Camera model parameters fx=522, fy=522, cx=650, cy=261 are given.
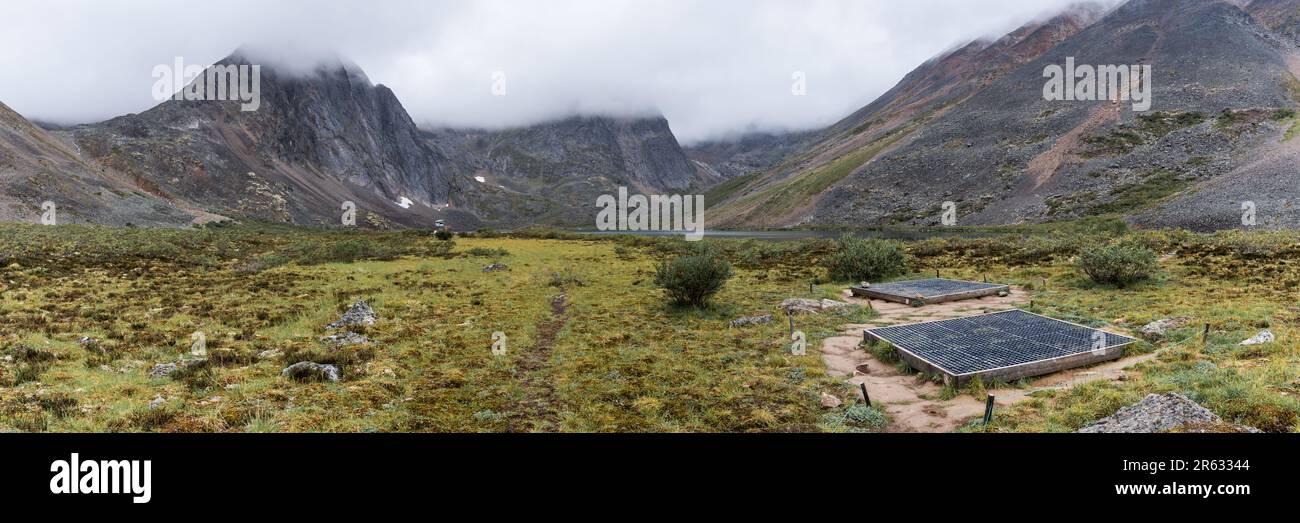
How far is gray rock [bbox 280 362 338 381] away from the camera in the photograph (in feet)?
41.2

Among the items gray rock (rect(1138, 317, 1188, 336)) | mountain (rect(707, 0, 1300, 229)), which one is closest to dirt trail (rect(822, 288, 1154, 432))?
gray rock (rect(1138, 317, 1188, 336))

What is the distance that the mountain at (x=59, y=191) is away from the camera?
295 ft

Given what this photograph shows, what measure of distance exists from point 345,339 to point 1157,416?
19.7 m

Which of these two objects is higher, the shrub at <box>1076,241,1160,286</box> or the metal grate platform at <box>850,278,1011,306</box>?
the shrub at <box>1076,241,1160,286</box>

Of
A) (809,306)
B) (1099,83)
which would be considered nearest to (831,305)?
(809,306)

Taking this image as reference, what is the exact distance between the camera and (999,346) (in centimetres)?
1327

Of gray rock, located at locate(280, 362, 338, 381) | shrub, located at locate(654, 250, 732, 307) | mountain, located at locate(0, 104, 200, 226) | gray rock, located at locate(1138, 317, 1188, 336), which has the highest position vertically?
mountain, located at locate(0, 104, 200, 226)

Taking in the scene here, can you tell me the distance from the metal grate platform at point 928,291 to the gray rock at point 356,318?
73.1ft

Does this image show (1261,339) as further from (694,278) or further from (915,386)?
(694,278)

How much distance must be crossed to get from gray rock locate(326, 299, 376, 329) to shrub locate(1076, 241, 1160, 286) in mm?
31570

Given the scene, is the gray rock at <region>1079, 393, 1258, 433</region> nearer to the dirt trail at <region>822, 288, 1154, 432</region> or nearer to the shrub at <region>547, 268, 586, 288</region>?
the dirt trail at <region>822, 288, 1154, 432</region>
